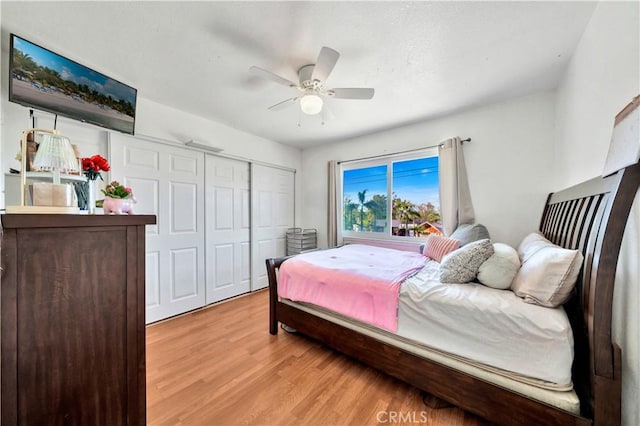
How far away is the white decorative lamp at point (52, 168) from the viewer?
75 centimetres

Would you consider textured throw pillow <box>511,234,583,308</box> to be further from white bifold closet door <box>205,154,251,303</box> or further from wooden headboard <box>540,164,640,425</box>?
white bifold closet door <box>205,154,251,303</box>

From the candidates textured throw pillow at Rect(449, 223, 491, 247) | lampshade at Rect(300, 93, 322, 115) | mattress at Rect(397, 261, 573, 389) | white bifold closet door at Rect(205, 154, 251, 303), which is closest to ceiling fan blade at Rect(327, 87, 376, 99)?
lampshade at Rect(300, 93, 322, 115)

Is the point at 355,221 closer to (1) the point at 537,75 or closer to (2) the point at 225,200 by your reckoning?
(2) the point at 225,200

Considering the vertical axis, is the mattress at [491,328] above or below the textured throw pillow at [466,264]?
below

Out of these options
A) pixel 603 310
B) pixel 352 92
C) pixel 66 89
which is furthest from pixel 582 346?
pixel 66 89

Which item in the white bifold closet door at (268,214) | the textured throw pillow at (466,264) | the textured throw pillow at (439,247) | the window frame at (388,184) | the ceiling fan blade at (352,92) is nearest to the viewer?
the textured throw pillow at (466,264)

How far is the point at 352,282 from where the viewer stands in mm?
1809

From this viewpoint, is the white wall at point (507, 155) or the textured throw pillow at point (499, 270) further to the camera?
the white wall at point (507, 155)

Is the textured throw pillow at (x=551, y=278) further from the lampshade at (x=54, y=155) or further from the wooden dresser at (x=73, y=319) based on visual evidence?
the lampshade at (x=54, y=155)

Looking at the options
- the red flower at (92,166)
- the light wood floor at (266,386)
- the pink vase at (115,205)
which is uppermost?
the red flower at (92,166)

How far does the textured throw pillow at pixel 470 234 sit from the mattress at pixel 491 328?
1.09m

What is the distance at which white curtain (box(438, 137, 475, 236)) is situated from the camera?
279 centimetres

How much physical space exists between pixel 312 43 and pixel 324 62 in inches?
9.2

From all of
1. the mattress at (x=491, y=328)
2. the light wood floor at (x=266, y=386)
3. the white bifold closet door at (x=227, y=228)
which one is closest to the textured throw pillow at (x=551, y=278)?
the mattress at (x=491, y=328)
